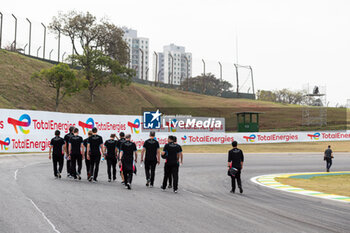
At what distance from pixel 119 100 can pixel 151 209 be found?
60.9m

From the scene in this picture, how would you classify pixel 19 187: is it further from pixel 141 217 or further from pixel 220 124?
pixel 220 124

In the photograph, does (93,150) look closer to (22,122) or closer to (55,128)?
(22,122)

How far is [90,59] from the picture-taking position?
61.6 metres

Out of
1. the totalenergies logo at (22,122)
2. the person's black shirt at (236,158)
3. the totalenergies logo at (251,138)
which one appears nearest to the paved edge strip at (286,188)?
the person's black shirt at (236,158)

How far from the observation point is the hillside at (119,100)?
2090 inches

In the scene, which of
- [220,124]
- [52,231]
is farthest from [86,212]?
[220,124]

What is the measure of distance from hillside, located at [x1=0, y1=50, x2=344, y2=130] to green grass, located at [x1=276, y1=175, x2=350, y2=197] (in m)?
35.3

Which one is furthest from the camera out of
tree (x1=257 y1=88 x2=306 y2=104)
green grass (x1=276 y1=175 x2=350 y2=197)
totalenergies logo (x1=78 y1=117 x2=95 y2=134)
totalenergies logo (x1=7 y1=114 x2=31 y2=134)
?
tree (x1=257 y1=88 x2=306 y2=104)

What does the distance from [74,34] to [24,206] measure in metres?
65.4

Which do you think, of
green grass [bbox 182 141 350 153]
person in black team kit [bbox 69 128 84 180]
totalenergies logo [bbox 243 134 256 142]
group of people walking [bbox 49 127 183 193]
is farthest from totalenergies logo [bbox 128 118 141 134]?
person in black team kit [bbox 69 128 84 180]

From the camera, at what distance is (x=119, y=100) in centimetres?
6950

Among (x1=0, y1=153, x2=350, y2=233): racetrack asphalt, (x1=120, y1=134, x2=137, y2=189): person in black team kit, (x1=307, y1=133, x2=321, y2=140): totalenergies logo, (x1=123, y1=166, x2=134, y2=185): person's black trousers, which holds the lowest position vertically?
(x1=0, y1=153, x2=350, y2=233): racetrack asphalt

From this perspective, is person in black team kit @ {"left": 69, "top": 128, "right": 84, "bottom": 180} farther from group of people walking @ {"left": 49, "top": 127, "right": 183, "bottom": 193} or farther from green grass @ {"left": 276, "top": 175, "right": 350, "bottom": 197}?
green grass @ {"left": 276, "top": 175, "right": 350, "bottom": 197}

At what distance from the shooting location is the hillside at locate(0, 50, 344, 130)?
2090 inches
